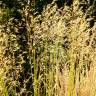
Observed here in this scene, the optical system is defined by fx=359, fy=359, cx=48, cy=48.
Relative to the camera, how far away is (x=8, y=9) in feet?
13.1

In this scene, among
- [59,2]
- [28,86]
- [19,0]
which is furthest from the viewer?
[59,2]

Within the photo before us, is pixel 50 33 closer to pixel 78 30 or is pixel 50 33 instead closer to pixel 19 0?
pixel 78 30

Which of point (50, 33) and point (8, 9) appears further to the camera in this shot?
point (8, 9)

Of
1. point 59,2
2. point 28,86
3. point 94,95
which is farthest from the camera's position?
point 59,2

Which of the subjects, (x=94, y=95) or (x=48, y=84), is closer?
(x=94, y=95)

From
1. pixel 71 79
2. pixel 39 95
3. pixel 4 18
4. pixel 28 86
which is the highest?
pixel 4 18

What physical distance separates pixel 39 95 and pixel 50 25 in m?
0.58

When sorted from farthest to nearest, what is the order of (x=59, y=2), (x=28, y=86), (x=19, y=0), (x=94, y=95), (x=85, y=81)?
1. (x=59, y=2)
2. (x=19, y=0)
3. (x=28, y=86)
4. (x=85, y=81)
5. (x=94, y=95)

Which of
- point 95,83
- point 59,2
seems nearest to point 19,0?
point 59,2

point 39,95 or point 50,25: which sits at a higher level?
point 50,25

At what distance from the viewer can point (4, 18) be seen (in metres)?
3.83

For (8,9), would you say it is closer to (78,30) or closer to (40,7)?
(40,7)

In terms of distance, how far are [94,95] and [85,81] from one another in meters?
0.20

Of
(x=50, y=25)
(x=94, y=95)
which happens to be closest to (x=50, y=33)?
(x=50, y=25)
